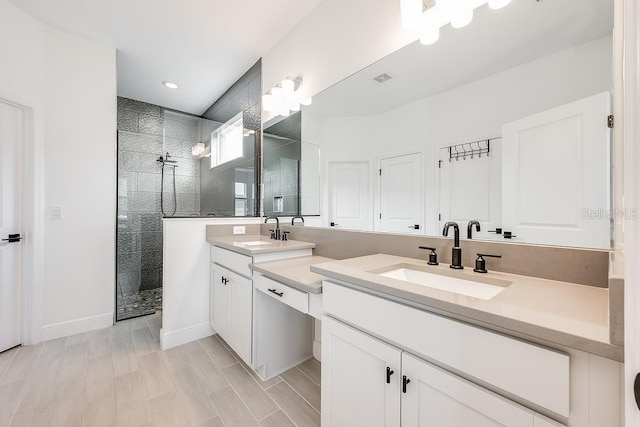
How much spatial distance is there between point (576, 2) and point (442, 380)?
129 centimetres

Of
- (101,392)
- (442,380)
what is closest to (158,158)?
(101,392)

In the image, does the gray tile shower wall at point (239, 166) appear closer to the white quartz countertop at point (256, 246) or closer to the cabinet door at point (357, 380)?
the white quartz countertop at point (256, 246)

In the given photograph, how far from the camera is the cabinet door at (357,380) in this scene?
33.5 inches

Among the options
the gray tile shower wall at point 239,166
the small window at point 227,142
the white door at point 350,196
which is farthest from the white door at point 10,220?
the white door at point 350,196

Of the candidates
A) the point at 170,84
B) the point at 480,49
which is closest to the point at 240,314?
the point at 480,49

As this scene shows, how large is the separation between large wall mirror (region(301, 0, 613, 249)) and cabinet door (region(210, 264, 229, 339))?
3.78ft

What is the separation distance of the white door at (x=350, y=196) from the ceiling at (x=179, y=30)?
1.37m

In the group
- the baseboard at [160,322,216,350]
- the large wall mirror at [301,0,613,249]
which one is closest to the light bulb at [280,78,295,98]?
the large wall mirror at [301,0,613,249]

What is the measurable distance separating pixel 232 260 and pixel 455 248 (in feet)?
4.73

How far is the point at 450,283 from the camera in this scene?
1.06 meters

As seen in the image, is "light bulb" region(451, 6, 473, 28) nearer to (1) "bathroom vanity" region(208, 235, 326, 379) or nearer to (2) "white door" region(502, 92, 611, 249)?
(2) "white door" region(502, 92, 611, 249)

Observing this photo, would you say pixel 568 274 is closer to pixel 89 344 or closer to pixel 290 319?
pixel 290 319

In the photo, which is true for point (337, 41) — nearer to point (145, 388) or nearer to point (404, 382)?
point (404, 382)

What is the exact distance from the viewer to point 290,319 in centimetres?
178
